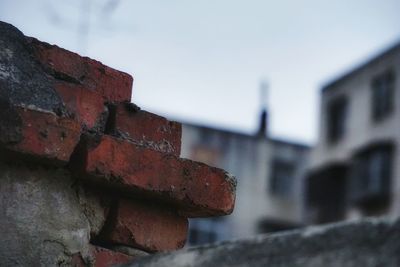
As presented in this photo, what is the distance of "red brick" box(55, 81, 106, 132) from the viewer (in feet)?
6.26

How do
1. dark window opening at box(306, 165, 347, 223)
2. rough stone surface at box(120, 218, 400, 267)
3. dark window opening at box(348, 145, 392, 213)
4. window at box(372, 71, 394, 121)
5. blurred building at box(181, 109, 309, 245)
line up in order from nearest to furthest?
rough stone surface at box(120, 218, 400, 267)
dark window opening at box(348, 145, 392, 213)
window at box(372, 71, 394, 121)
dark window opening at box(306, 165, 347, 223)
blurred building at box(181, 109, 309, 245)

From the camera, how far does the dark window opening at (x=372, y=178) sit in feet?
68.6

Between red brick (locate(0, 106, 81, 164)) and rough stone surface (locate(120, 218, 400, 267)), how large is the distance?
0.40m

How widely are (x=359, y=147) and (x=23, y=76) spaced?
20840 mm

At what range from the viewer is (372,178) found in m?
21.4

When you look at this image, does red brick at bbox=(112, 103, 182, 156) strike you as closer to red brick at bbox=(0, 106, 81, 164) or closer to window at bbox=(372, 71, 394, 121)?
red brick at bbox=(0, 106, 81, 164)

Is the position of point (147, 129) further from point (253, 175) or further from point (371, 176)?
point (253, 175)

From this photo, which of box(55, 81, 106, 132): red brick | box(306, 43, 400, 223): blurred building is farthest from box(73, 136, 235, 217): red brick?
box(306, 43, 400, 223): blurred building

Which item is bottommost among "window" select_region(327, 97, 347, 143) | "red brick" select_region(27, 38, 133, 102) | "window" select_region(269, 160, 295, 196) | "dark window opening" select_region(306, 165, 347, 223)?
"red brick" select_region(27, 38, 133, 102)

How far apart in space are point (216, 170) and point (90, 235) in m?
0.33

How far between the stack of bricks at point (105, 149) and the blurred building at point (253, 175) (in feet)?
72.6

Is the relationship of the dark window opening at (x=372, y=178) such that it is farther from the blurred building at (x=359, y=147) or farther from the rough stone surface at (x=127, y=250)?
the rough stone surface at (x=127, y=250)

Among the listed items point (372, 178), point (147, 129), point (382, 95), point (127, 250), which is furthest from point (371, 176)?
point (127, 250)

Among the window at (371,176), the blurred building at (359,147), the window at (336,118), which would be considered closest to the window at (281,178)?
the blurred building at (359,147)
